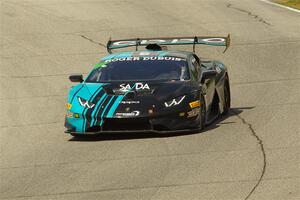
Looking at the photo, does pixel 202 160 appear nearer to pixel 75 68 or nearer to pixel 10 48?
pixel 75 68

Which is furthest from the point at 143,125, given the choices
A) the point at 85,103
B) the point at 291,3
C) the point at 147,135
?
the point at 291,3

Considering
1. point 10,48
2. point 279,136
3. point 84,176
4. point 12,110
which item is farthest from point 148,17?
point 84,176

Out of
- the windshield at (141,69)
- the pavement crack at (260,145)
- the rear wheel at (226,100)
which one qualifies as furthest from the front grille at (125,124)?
the rear wheel at (226,100)

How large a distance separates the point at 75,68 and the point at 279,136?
9383 mm

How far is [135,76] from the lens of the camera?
1370 centimetres

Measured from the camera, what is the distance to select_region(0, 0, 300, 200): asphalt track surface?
968 cm

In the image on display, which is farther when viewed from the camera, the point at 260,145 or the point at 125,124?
the point at 125,124

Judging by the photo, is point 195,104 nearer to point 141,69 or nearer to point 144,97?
point 144,97

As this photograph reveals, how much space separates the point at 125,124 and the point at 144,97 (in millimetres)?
499

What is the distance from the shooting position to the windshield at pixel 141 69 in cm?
→ 1373

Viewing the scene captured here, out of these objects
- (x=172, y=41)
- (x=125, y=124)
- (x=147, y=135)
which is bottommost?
(x=147, y=135)

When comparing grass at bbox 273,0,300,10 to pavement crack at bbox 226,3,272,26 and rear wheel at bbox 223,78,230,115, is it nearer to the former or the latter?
pavement crack at bbox 226,3,272,26

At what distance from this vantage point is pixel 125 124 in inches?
499

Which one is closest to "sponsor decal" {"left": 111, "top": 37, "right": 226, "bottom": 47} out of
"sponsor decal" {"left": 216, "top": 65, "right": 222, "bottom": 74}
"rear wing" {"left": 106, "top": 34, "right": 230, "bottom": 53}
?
"rear wing" {"left": 106, "top": 34, "right": 230, "bottom": 53}
